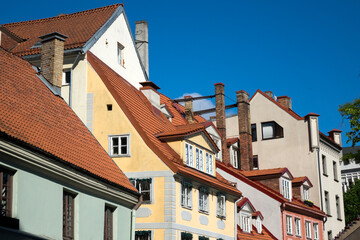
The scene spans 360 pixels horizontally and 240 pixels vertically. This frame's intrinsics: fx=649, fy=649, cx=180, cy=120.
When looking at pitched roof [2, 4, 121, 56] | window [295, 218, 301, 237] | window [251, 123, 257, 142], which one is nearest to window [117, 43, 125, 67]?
pitched roof [2, 4, 121, 56]

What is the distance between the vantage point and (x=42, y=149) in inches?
813

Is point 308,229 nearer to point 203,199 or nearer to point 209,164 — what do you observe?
point 209,164

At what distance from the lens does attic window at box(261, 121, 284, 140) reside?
55394 millimetres

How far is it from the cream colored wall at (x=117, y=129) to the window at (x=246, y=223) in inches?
462

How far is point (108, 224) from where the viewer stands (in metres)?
25.3

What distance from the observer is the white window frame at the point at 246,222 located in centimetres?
4212

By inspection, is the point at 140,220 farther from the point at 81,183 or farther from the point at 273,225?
the point at 273,225

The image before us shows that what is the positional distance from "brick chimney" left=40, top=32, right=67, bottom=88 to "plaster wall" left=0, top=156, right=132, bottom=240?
6735 millimetres

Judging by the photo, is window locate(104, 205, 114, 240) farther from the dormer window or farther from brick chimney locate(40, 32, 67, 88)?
the dormer window

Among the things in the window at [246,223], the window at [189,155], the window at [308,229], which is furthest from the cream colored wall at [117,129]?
the window at [308,229]

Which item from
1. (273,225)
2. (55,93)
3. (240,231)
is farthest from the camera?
(273,225)

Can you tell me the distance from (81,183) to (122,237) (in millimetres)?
4272

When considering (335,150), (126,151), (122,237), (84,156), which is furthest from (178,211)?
(335,150)

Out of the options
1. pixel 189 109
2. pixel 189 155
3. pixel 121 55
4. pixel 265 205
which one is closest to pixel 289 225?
pixel 265 205
